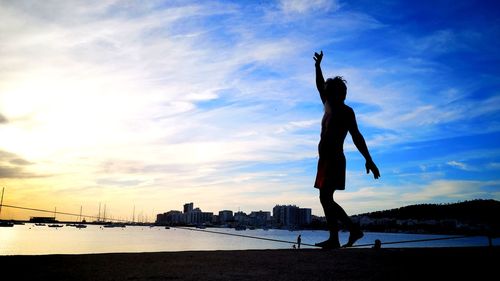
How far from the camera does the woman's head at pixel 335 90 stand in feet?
20.4

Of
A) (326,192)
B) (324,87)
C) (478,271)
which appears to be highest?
(324,87)

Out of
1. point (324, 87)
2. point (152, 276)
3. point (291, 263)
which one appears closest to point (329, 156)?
point (324, 87)

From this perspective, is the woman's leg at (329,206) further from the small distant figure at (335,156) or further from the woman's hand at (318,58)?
the woman's hand at (318,58)

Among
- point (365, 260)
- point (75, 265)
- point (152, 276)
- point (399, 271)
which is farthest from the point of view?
point (365, 260)

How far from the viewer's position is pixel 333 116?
599cm

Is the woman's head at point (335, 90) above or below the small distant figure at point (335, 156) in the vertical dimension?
above

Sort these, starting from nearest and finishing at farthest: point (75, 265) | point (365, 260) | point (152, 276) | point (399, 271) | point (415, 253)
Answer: point (152, 276)
point (399, 271)
point (75, 265)
point (365, 260)
point (415, 253)

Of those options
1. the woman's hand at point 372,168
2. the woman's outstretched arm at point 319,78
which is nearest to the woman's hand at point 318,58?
the woman's outstretched arm at point 319,78

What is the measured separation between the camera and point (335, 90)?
6238 mm

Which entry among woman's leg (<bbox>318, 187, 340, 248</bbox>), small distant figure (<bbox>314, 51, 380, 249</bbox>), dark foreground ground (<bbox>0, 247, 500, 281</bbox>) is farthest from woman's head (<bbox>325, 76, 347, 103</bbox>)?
dark foreground ground (<bbox>0, 247, 500, 281</bbox>)

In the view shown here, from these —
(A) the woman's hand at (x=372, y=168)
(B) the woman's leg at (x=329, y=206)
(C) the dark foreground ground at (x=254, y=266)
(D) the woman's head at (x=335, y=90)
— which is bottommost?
(C) the dark foreground ground at (x=254, y=266)

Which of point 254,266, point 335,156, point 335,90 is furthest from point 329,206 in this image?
point 335,90

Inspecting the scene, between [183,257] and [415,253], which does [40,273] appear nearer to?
[183,257]

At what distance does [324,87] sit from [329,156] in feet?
4.16
